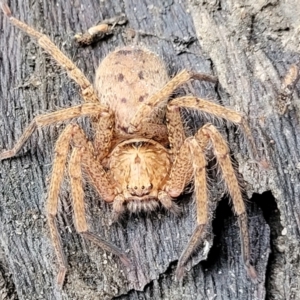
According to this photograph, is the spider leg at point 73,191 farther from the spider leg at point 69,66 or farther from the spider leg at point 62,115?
the spider leg at point 69,66

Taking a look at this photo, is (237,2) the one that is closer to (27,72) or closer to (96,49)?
(96,49)

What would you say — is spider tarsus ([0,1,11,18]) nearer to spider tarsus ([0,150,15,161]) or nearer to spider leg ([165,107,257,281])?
spider tarsus ([0,150,15,161])

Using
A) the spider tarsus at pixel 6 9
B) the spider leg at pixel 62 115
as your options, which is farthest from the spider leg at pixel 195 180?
the spider tarsus at pixel 6 9

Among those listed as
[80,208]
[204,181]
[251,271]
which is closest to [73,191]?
[80,208]

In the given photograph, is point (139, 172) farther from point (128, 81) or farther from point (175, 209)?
point (128, 81)

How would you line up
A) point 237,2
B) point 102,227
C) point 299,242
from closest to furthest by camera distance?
point 299,242 < point 102,227 < point 237,2

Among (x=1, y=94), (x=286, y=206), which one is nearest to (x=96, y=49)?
(x=1, y=94)

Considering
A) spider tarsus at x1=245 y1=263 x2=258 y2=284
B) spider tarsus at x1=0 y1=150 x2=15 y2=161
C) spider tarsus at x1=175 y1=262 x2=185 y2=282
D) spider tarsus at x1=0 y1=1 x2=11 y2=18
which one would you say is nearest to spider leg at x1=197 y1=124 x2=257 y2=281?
spider tarsus at x1=245 y1=263 x2=258 y2=284
